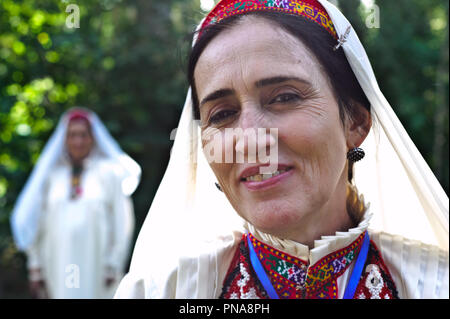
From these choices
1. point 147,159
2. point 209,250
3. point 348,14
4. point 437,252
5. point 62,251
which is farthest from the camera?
point 147,159

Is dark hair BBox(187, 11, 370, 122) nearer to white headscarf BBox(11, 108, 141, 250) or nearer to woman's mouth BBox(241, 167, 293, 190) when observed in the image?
woman's mouth BBox(241, 167, 293, 190)

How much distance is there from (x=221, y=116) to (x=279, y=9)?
14.3 inches

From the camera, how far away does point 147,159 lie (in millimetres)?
8156

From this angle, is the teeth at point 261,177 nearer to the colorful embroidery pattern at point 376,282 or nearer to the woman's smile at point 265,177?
the woman's smile at point 265,177

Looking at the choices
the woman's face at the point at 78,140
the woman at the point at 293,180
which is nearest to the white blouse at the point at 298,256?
the woman at the point at 293,180

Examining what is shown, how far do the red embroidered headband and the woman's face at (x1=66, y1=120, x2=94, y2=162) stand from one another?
16.4 ft

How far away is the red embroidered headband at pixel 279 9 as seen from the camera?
4.84 ft

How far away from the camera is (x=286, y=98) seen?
140 cm

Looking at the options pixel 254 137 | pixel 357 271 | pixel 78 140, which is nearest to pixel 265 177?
pixel 254 137

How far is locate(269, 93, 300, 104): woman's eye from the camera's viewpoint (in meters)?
1.39

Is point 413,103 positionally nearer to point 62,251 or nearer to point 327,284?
point 62,251

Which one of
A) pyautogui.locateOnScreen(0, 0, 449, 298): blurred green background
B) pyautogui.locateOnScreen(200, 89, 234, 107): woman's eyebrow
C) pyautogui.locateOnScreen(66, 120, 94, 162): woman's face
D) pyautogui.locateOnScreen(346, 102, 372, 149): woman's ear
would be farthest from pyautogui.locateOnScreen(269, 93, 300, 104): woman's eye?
pyautogui.locateOnScreen(66, 120, 94, 162): woman's face
